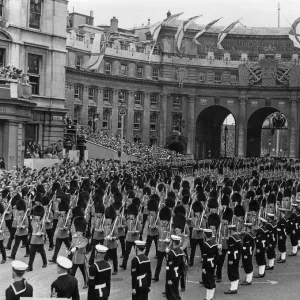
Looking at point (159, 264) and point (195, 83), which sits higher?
point (195, 83)

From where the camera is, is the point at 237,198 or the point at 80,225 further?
the point at 237,198

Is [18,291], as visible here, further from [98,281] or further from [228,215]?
[228,215]

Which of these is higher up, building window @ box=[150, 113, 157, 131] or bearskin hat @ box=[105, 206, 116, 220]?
building window @ box=[150, 113, 157, 131]

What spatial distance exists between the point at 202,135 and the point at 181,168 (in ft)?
77.4

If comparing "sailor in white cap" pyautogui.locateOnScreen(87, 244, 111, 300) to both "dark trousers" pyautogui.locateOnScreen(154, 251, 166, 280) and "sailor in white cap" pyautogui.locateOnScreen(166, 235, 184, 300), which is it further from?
"dark trousers" pyautogui.locateOnScreen(154, 251, 166, 280)

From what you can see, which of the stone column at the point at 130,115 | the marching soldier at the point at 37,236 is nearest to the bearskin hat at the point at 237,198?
the marching soldier at the point at 37,236

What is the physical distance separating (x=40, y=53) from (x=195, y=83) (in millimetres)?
26911

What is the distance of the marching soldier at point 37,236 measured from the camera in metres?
15.3

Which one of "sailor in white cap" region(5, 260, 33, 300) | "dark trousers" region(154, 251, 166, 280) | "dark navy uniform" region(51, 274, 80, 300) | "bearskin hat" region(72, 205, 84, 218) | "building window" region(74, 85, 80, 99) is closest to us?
"sailor in white cap" region(5, 260, 33, 300)

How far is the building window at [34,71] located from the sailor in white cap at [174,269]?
27746 millimetres

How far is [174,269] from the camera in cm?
1221

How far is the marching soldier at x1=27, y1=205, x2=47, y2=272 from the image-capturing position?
1526cm

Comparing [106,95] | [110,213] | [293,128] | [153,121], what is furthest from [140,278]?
[293,128]

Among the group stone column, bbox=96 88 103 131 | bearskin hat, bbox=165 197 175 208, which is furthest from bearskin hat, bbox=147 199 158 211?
stone column, bbox=96 88 103 131
